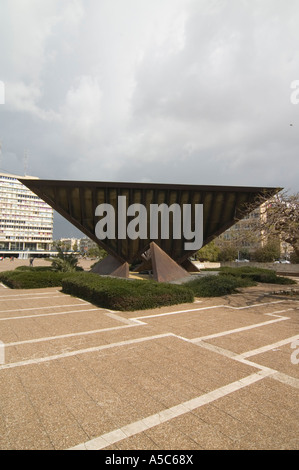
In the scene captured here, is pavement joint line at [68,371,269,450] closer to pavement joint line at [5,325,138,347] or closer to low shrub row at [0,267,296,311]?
pavement joint line at [5,325,138,347]

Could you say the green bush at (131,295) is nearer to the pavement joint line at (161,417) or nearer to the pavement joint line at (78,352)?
the pavement joint line at (78,352)

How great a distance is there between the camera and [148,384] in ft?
14.5

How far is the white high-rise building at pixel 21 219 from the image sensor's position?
4611 inches

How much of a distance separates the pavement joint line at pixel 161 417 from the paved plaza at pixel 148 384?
0.01 meters

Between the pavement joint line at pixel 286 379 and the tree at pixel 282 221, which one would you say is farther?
the tree at pixel 282 221

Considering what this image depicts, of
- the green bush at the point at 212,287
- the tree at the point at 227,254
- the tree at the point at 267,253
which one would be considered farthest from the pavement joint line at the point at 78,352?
the tree at the point at 227,254

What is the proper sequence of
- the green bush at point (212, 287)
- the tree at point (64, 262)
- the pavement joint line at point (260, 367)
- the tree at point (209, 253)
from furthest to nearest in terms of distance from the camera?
1. the tree at point (209, 253)
2. the tree at point (64, 262)
3. the green bush at point (212, 287)
4. the pavement joint line at point (260, 367)

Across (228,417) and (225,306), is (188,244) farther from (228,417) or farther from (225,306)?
(228,417)

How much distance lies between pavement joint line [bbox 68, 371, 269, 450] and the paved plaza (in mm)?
14

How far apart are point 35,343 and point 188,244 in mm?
15679

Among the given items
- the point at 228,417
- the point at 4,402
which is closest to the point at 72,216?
the point at 4,402

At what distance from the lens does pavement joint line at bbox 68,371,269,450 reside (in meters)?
2.99

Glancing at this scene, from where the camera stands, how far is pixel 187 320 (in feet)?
29.2

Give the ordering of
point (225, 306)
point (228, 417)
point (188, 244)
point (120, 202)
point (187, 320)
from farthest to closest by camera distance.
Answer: point (188, 244) < point (120, 202) < point (225, 306) < point (187, 320) < point (228, 417)
